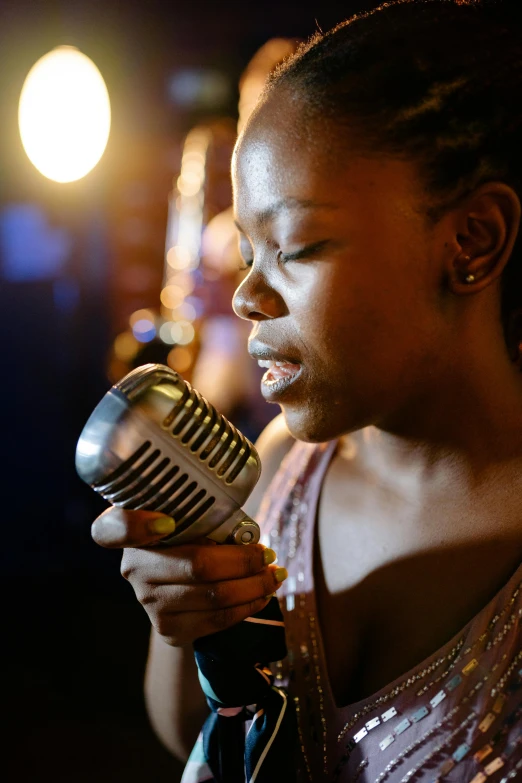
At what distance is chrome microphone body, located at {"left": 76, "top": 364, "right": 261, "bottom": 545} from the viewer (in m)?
0.73

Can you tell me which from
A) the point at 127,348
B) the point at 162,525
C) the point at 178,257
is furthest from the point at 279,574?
the point at 178,257

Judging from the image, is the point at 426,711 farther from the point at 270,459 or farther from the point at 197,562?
the point at 270,459

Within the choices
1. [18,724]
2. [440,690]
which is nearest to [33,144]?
[18,724]

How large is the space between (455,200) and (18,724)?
2.93 meters

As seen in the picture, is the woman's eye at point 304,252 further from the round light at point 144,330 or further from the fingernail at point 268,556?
the round light at point 144,330

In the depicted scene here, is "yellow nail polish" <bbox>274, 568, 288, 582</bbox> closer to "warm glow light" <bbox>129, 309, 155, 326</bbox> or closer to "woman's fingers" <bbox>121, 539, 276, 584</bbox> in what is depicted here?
"woman's fingers" <bbox>121, 539, 276, 584</bbox>

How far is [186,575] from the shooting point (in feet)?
2.62

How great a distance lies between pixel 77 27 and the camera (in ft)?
13.7

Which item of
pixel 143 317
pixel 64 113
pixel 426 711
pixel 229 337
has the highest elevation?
pixel 64 113

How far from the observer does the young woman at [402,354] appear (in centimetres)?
81

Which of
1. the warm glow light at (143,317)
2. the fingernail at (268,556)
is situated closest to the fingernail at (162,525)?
the fingernail at (268,556)

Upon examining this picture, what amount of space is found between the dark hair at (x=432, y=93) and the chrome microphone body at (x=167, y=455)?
36 cm

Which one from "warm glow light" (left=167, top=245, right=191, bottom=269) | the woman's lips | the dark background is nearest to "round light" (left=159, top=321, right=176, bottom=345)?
"warm glow light" (left=167, top=245, right=191, bottom=269)

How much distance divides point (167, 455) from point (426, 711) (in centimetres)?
52
